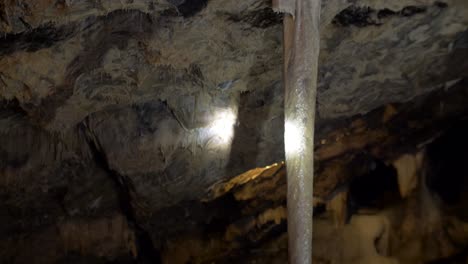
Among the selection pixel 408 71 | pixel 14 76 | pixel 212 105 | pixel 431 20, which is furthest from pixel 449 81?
pixel 14 76

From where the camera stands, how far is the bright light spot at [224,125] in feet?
14.9

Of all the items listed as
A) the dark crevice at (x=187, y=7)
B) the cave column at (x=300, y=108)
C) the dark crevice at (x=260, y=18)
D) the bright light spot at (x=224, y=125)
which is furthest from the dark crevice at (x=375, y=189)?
the dark crevice at (x=187, y=7)

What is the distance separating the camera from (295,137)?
2.85m

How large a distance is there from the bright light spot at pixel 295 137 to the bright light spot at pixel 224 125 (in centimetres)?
173

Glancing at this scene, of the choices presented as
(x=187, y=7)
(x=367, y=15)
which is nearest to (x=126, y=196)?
(x=187, y=7)

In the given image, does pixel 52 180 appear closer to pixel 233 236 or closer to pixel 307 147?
pixel 233 236

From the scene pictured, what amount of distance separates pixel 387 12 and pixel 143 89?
2419mm

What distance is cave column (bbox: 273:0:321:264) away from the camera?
9.04 ft

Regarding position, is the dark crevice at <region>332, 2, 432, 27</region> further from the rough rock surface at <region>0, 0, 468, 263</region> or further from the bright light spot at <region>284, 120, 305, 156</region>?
the bright light spot at <region>284, 120, 305, 156</region>

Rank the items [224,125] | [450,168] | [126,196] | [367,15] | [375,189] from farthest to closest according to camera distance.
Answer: [375,189]
[450,168]
[126,196]
[224,125]
[367,15]

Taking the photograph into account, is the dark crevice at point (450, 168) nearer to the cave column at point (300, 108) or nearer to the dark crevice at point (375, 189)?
the dark crevice at point (375, 189)

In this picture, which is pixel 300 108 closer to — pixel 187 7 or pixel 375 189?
pixel 187 7

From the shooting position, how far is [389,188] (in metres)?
6.82

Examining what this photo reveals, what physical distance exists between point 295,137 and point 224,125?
1.91 meters
